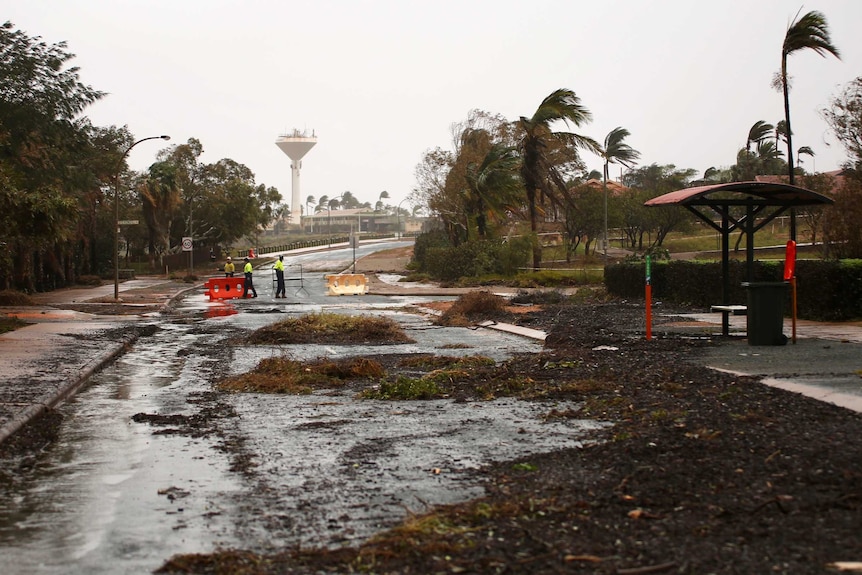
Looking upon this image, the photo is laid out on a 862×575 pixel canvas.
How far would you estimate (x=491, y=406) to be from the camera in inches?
434

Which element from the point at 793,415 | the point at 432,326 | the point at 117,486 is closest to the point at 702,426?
the point at 793,415

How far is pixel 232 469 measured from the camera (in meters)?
8.02

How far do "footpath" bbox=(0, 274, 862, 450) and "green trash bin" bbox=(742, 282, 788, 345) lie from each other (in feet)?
0.83

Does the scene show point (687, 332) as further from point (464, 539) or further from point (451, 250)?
point (451, 250)

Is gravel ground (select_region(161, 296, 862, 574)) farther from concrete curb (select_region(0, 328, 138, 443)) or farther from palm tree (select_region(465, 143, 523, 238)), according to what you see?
palm tree (select_region(465, 143, 523, 238))

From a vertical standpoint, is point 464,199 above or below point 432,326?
above

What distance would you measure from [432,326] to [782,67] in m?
13.7

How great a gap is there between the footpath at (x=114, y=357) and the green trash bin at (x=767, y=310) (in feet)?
0.83

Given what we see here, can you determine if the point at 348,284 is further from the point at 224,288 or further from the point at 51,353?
the point at 51,353

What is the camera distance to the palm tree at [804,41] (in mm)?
28531

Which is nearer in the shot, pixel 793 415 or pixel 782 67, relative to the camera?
pixel 793 415

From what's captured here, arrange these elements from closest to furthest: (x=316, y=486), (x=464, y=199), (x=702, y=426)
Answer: (x=316, y=486), (x=702, y=426), (x=464, y=199)

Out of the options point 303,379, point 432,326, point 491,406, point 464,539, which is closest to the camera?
point 464,539

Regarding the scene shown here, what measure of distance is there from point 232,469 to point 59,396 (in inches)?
211
